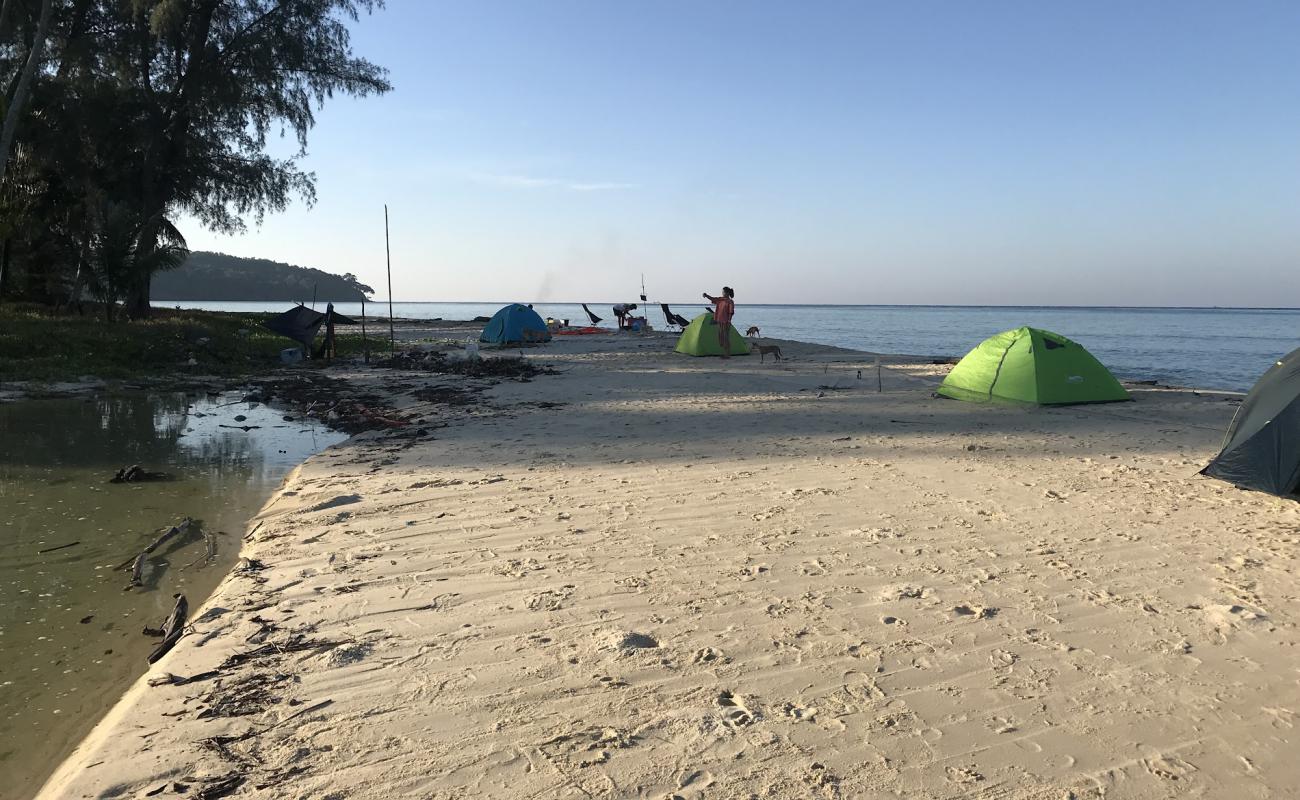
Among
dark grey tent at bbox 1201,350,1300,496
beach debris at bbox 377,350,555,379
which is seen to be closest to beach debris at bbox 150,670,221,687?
dark grey tent at bbox 1201,350,1300,496

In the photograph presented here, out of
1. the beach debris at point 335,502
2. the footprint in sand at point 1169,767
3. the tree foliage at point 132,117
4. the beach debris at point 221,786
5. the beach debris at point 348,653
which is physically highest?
the tree foliage at point 132,117

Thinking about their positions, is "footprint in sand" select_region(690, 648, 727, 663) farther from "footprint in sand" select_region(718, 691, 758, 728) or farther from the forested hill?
the forested hill

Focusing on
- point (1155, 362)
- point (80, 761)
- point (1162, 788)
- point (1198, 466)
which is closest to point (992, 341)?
point (1198, 466)

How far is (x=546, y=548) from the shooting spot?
189 inches

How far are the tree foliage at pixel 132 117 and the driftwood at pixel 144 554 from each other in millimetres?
19312

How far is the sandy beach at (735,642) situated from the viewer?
8.23 feet

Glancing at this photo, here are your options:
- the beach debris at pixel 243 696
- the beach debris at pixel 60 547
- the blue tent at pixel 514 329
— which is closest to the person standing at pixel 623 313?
the blue tent at pixel 514 329

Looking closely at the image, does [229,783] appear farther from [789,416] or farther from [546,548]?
[789,416]

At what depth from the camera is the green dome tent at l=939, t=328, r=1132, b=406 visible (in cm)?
1115

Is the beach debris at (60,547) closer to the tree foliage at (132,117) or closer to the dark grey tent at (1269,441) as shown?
the dark grey tent at (1269,441)

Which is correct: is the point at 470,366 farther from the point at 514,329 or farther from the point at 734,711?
the point at 734,711

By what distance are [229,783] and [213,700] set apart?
67 cm

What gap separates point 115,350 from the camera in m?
16.5

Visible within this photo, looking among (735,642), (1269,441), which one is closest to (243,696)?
(735,642)
